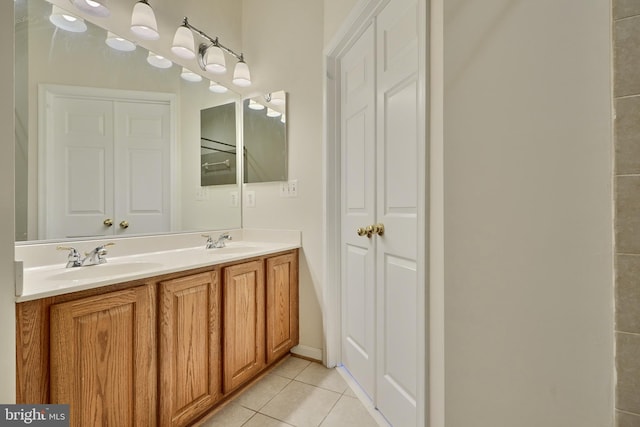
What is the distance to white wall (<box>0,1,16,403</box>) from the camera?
29.4 inches

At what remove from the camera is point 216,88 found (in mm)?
2139

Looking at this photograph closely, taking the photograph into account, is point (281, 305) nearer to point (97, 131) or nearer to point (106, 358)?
point (106, 358)

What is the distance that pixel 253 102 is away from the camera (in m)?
2.26

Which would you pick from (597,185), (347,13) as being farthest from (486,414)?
(347,13)

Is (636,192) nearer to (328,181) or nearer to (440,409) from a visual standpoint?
(440,409)

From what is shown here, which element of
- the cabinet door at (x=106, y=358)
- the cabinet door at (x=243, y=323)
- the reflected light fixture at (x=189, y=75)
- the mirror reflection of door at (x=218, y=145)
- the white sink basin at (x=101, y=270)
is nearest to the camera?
the cabinet door at (x=106, y=358)

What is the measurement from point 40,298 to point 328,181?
1.43 meters

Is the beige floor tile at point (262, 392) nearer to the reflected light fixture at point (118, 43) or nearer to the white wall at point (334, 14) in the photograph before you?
the reflected light fixture at point (118, 43)

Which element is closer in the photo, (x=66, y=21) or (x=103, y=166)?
(x=66, y=21)

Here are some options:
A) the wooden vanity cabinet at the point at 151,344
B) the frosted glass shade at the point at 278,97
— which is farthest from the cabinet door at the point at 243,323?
the frosted glass shade at the point at 278,97

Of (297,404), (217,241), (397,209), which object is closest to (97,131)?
(217,241)

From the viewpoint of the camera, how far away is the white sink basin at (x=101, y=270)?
3.70 ft

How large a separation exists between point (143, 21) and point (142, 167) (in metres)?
0.80

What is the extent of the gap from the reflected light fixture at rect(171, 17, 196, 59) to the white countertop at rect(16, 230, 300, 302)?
3.92 feet
